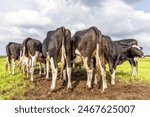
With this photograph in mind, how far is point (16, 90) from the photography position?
17.3m

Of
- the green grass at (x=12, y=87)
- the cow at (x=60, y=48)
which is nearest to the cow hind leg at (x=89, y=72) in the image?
the cow at (x=60, y=48)

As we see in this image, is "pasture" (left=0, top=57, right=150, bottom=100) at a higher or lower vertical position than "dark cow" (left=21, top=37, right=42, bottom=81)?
lower

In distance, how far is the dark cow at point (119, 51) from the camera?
19.0m

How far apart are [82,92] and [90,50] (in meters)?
2.17

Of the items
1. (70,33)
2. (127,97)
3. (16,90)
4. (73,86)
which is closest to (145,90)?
(127,97)

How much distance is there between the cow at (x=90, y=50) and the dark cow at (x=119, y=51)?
2.79 ft

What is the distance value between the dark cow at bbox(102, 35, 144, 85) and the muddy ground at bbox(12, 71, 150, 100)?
4.27 ft

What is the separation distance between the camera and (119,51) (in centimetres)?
2111

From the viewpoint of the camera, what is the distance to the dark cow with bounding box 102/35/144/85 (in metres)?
19.0

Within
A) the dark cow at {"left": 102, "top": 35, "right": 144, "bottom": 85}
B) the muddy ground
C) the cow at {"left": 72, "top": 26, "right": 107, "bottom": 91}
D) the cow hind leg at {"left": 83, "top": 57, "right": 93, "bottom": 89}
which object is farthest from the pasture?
the dark cow at {"left": 102, "top": 35, "right": 144, "bottom": 85}

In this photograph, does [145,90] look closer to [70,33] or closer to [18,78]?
[70,33]

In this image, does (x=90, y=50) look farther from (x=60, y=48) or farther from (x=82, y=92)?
(x=82, y=92)

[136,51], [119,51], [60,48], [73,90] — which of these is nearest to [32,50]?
[60,48]

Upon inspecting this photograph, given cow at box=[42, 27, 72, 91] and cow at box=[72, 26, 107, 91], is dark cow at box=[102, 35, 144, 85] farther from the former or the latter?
cow at box=[42, 27, 72, 91]
